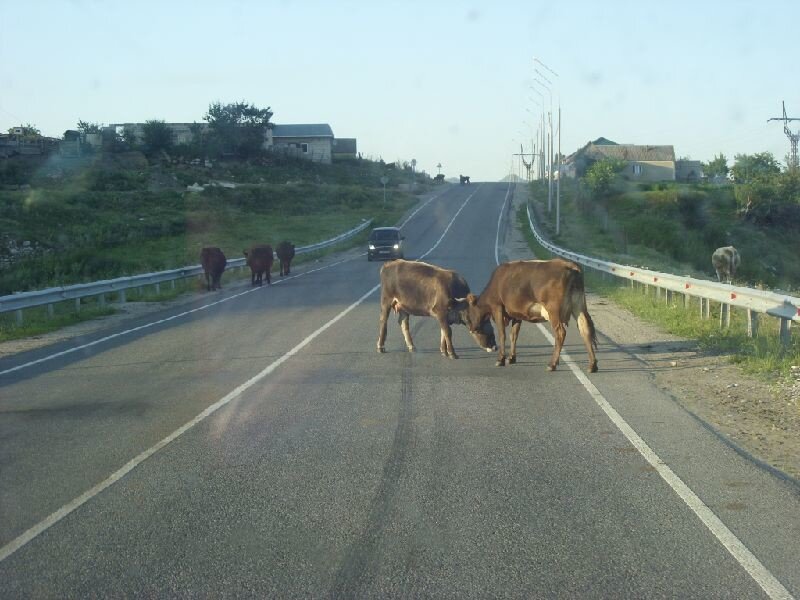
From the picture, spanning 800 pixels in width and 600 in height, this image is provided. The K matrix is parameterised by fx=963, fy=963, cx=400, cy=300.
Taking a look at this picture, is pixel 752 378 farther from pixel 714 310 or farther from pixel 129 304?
pixel 129 304

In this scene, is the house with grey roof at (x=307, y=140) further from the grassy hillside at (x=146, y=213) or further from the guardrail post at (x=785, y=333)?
the guardrail post at (x=785, y=333)

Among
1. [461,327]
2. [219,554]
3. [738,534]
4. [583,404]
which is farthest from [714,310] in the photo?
[219,554]

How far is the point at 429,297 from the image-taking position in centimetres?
1342

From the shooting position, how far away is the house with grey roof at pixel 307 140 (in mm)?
111500

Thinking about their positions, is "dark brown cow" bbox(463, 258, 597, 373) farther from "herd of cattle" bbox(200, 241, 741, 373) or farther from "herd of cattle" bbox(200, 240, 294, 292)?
"herd of cattle" bbox(200, 240, 294, 292)

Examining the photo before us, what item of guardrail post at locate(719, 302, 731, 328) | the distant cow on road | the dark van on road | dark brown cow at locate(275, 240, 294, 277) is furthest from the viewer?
the dark van on road

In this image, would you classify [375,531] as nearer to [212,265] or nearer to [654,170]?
[212,265]

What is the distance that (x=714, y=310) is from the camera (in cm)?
1717

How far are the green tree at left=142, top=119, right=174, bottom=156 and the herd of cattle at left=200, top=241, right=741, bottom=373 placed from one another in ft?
249

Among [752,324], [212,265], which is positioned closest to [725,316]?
[752,324]

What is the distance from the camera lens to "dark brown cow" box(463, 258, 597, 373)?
39.0ft

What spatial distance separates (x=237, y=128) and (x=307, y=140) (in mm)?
14931

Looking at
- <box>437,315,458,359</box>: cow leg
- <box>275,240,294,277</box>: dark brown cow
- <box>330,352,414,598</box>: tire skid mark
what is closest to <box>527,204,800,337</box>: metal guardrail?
<box>437,315,458,359</box>: cow leg

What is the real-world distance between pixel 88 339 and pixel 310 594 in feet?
43.3
